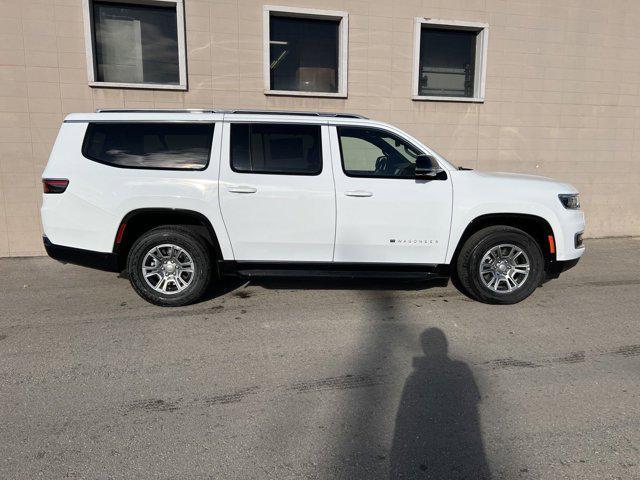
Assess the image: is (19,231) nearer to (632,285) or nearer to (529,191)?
(529,191)

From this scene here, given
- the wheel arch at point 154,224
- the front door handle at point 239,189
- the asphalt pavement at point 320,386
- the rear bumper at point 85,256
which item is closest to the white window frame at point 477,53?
the asphalt pavement at point 320,386

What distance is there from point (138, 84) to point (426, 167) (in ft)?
17.3

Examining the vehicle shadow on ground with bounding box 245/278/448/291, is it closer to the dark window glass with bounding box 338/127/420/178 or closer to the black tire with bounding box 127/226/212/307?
the black tire with bounding box 127/226/212/307

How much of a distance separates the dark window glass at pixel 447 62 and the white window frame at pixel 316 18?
5.20 ft

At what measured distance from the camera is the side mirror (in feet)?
15.6

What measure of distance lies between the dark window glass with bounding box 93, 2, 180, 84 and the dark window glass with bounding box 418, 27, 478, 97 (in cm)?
449

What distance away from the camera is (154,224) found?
4973mm

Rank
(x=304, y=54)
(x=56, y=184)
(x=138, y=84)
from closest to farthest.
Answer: (x=56, y=184) < (x=138, y=84) < (x=304, y=54)

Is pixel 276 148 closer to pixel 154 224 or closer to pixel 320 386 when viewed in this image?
pixel 154 224

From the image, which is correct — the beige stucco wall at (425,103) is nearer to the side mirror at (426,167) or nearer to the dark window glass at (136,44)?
the dark window glass at (136,44)

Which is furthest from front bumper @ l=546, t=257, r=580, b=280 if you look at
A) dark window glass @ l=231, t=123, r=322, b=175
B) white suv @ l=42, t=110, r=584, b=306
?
dark window glass @ l=231, t=123, r=322, b=175

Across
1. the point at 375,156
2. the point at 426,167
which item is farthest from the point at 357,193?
the point at 426,167

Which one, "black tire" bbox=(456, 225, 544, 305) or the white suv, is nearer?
the white suv

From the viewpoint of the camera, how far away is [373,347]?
4.09 metres
